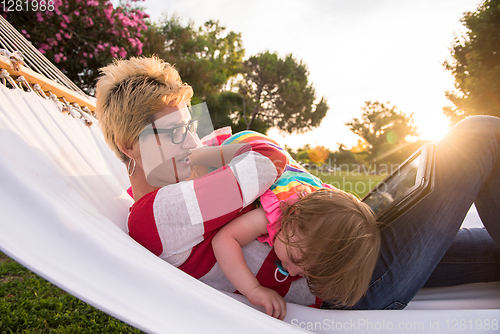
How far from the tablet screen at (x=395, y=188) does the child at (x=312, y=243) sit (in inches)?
11.7

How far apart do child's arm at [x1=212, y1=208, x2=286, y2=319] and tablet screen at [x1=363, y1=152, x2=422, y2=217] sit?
0.60 metres

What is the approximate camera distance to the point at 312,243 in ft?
3.27

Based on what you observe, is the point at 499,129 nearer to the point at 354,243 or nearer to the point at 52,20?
the point at 354,243

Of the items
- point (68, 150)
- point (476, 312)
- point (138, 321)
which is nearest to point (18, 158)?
point (68, 150)

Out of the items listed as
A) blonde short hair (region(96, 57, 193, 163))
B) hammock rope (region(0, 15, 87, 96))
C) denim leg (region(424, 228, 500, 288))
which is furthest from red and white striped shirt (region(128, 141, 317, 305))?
hammock rope (region(0, 15, 87, 96))

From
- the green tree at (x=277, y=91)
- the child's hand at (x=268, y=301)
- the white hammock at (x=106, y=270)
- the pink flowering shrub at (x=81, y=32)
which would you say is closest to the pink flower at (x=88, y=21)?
the pink flowering shrub at (x=81, y=32)

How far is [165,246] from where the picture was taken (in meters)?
1.04

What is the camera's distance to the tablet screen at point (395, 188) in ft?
4.28

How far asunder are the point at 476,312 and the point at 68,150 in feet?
6.49

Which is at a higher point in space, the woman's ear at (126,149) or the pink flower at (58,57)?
the pink flower at (58,57)

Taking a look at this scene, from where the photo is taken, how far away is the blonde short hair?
1.26 meters

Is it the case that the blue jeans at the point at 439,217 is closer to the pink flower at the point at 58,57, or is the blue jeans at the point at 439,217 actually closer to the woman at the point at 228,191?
the woman at the point at 228,191

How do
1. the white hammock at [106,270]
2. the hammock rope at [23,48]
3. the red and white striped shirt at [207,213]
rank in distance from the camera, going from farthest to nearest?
the hammock rope at [23,48] < the red and white striped shirt at [207,213] < the white hammock at [106,270]

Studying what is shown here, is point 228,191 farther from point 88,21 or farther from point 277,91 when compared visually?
point 277,91
